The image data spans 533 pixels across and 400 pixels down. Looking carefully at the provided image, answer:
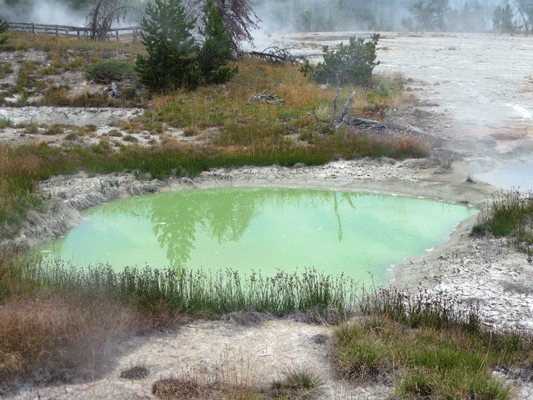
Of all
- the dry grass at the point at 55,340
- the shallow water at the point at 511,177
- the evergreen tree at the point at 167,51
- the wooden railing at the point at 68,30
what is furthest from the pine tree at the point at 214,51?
the dry grass at the point at 55,340

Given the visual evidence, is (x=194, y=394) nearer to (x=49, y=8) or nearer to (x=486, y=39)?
(x=486, y=39)

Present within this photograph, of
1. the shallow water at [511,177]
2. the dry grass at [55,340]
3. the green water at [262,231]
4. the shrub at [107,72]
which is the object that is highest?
the shrub at [107,72]

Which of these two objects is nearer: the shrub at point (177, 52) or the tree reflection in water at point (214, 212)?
the tree reflection in water at point (214, 212)

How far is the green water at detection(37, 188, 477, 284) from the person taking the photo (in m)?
9.34

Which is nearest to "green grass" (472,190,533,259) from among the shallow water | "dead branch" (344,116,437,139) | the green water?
the green water

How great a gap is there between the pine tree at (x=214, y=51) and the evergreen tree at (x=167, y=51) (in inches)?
29.1

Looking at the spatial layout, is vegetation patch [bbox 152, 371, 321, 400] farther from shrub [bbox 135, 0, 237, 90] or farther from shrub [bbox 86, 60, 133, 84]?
shrub [bbox 86, 60, 133, 84]

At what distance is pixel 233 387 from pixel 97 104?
21582mm

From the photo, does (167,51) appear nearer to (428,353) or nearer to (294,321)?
(294,321)

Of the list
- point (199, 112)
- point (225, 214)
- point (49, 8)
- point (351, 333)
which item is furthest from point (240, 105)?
point (49, 8)

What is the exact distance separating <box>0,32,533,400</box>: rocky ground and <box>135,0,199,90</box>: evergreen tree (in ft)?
38.4

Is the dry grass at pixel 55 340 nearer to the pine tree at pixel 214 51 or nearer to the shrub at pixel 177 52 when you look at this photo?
the shrub at pixel 177 52

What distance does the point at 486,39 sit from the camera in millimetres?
45312

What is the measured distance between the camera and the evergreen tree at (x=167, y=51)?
24.7 m
